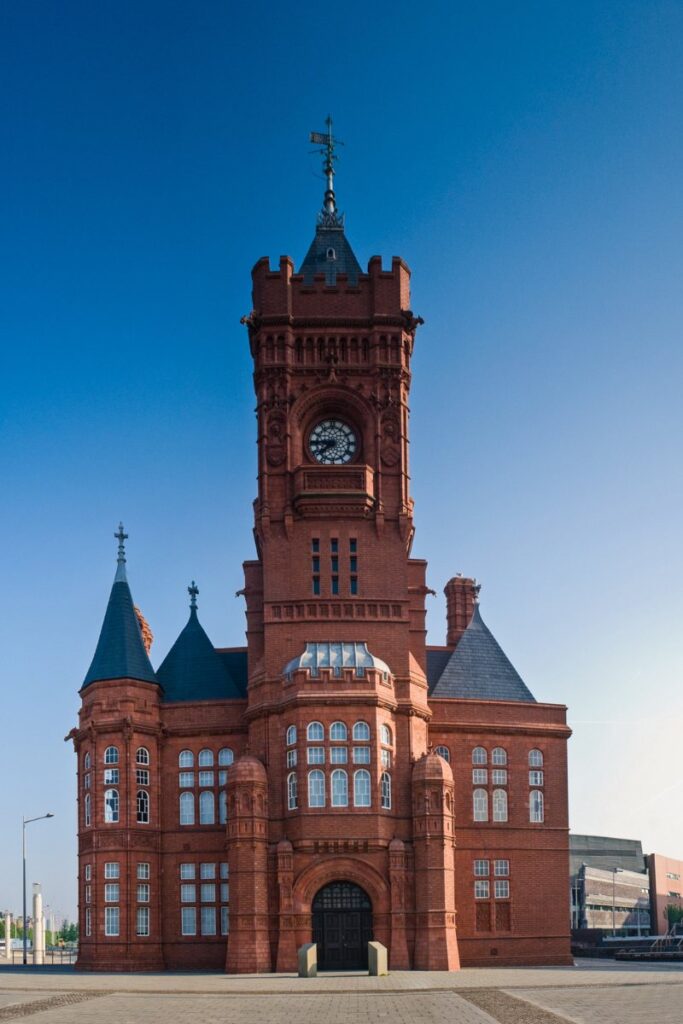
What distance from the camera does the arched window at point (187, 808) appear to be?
71938mm

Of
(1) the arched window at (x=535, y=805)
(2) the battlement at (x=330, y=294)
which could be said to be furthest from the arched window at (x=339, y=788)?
(2) the battlement at (x=330, y=294)

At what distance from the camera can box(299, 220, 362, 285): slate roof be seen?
75.8m

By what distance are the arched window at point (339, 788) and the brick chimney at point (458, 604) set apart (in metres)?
20.7

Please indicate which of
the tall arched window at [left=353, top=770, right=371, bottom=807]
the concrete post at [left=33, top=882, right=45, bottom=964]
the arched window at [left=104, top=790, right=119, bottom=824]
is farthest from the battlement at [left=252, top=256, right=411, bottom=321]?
the concrete post at [left=33, top=882, right=45, bottom=964]

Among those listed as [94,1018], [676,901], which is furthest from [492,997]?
[676,901]

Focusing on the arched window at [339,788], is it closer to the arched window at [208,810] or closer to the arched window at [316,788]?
the arched window at [316,788]

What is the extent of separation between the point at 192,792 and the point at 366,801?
11587 mm

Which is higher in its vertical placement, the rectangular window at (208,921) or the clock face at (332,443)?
the clock face at (332,443)

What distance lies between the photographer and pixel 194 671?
2948 inches

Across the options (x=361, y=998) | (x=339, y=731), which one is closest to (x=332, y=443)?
(x=339, y=731)

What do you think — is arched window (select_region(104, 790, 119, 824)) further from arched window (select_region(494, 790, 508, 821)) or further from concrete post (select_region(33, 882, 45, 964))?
concrete post (select_region(33, 882, 45, 964))

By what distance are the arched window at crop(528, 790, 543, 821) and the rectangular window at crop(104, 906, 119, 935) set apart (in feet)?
72.3

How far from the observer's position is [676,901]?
142 m

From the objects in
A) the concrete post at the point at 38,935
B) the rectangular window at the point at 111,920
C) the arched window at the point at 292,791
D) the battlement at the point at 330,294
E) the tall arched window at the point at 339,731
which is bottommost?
the concrete post at the point at 38,935
